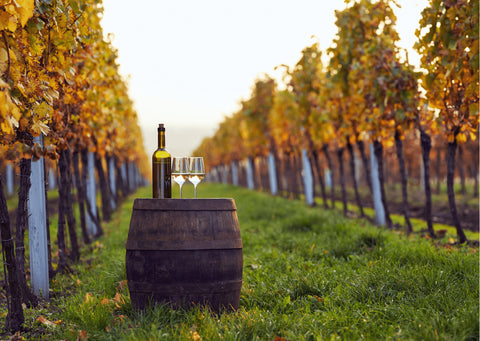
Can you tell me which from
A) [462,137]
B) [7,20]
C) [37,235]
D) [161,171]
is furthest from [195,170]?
[462,137]

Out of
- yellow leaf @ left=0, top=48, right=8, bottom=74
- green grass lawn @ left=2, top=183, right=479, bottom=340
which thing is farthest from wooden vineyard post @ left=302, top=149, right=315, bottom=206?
yellow leaf @ left=0, top=48, right=8, bottom=74

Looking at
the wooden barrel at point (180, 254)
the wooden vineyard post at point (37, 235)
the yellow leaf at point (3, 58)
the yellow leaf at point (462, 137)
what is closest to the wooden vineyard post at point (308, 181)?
the yellow leaf at point (462, 137)

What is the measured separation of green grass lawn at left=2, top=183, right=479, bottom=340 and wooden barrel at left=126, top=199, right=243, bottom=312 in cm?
14

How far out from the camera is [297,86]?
14.0 meters

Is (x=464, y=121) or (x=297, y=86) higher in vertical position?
(x=297, y=86)

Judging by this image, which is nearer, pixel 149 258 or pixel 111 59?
pixel 149 258

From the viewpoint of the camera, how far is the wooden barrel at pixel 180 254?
349cm

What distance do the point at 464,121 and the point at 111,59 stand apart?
24.0ft

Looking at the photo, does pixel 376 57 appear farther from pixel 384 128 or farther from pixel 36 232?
pixel 36 232

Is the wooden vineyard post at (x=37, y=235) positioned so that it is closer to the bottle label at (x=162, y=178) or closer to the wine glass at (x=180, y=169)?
the bottle label at (x=162, y=178)

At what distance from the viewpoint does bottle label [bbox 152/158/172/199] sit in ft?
12.6

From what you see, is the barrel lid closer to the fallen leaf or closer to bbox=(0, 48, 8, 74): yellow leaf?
the fallen leaf

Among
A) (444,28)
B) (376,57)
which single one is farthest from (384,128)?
(444,28)

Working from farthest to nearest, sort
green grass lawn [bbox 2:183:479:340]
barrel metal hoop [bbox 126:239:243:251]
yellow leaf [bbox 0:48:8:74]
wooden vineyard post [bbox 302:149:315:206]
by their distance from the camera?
1. wooden vineyard post [bbox 302:149:315:206]
2. barrel metal hoop [bbox 126:239:243:251]
3. green grass lawn [bbox 2:183:479:340]
4. yellow leaf [bbox 0:48:8:74]
